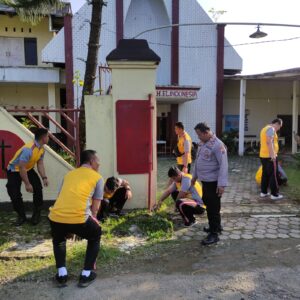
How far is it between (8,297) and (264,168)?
555cm

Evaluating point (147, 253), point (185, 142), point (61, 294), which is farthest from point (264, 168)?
point (61, 294)

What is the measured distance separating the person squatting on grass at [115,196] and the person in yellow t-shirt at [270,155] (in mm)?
2964

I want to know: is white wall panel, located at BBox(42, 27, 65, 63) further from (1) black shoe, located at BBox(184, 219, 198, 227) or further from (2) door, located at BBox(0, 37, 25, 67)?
(1) black shoe, located at BBox(184, 219, 198, 227)

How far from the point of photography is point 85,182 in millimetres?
3854

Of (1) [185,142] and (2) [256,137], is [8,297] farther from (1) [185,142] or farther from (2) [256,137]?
Result: (2) [256,137]

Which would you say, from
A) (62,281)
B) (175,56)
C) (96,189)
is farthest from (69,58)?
(62,281)

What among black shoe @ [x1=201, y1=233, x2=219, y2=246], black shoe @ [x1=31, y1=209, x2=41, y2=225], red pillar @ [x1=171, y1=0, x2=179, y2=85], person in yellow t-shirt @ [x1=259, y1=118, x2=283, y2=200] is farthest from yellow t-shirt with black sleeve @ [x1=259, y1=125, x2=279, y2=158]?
red pillar @ [x1=171, y1=0, x2=179, y2=85]

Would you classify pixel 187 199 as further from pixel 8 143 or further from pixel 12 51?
pixel 12 51

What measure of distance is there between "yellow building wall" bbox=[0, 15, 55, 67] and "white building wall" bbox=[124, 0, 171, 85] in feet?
13.9

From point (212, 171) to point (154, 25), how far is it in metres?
15.1

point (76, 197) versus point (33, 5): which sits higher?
point (33, 5)

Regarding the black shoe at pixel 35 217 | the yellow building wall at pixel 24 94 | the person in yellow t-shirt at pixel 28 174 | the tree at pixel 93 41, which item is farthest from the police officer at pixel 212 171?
the yellow building wall at pixel 24 94

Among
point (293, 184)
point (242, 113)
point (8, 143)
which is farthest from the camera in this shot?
point (242, 113)

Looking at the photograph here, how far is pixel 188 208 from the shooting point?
19.2 feet
